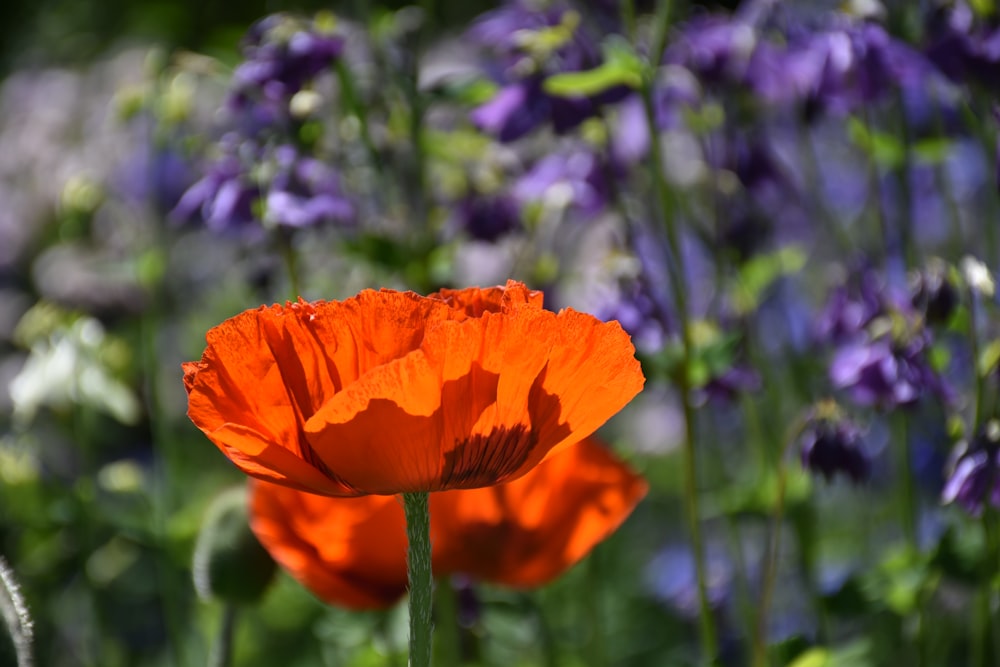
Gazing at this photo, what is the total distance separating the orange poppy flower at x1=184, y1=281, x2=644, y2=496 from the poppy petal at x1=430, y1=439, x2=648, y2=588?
0.29m

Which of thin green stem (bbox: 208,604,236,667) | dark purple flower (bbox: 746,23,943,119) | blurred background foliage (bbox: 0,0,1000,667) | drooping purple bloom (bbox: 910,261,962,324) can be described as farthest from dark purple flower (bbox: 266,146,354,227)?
drooping purple bloom (bbox: 910,261,962,324)

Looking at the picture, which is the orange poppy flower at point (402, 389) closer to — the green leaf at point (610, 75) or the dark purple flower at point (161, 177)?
the green leaf at point (610, 75)

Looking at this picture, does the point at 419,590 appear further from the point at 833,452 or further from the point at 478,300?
the point at 833,452

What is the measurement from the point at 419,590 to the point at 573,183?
1.00m

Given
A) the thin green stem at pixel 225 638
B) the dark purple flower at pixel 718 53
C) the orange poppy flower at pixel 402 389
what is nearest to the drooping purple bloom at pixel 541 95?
the dark purple flower at pixel 718 53

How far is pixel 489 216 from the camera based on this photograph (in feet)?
5.49

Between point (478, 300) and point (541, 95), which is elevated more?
point (478, 300)

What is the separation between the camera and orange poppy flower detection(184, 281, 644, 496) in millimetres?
654

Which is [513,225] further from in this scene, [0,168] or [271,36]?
[0,168]

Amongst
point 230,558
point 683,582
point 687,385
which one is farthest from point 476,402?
point 683,582

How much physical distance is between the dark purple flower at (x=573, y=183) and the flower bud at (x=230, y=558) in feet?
2.16

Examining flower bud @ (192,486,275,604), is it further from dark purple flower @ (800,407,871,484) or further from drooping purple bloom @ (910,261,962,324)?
drooping purple bloom @ (910,261,962,324)

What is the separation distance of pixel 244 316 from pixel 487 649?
4.68 feet

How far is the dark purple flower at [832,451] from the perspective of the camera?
132 cm
